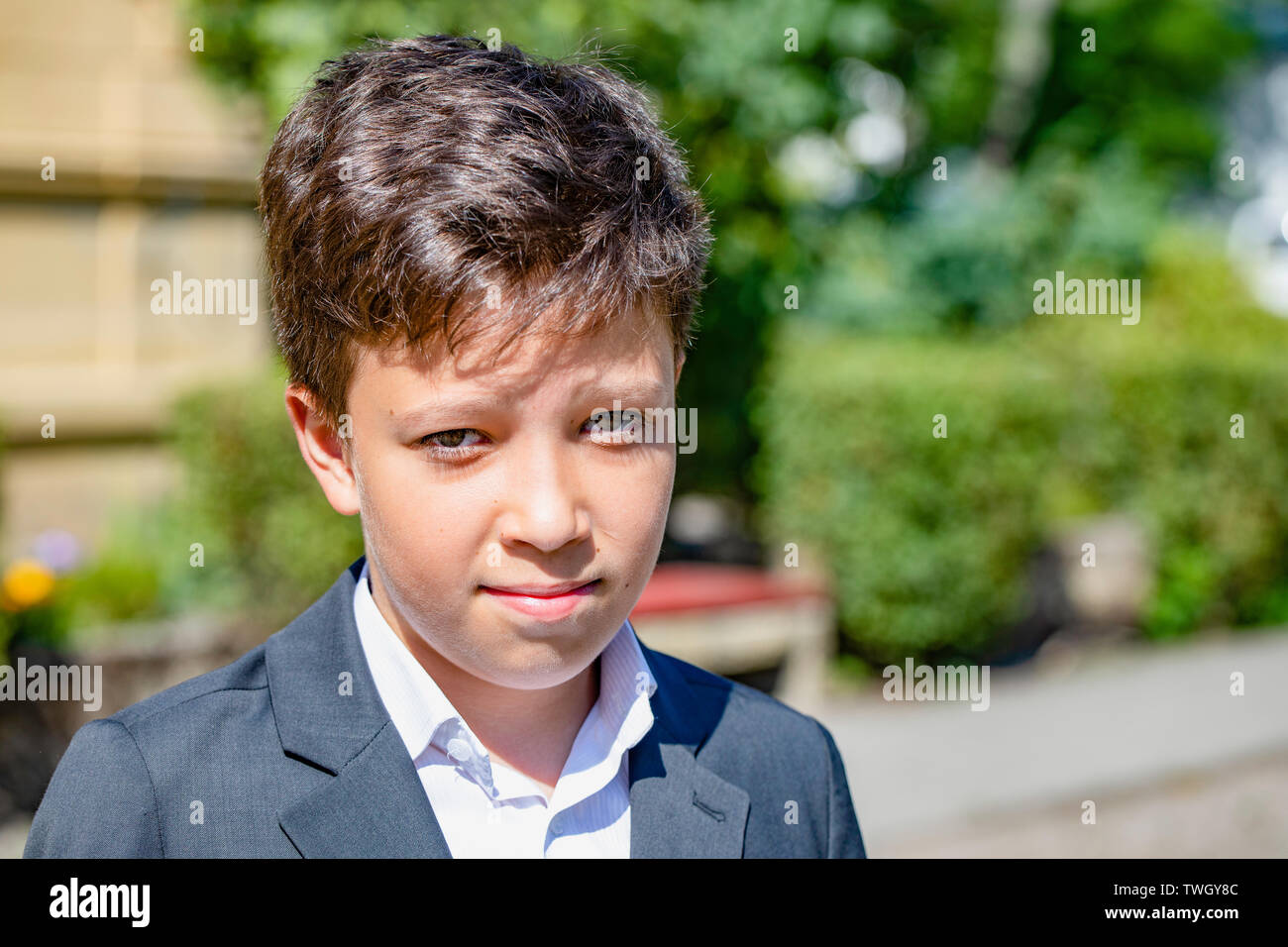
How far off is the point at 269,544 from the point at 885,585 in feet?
11.5

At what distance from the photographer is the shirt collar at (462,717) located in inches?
52.8

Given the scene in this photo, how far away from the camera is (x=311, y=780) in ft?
4.21

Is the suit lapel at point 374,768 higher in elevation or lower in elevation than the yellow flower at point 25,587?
higher

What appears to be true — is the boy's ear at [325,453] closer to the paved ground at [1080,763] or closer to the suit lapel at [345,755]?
the suit lapel at [345,755]

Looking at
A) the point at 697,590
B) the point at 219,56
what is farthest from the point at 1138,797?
the point at 219,56

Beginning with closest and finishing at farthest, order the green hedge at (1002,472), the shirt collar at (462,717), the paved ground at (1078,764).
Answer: the shirt collar at (462,717) → the paved ground at (1078,764) → the green hedge at (1002,472)

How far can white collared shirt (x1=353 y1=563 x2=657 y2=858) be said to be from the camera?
52.9 inches

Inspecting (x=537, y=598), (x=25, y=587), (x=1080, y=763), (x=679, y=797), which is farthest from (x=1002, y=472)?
(x=537, y=598)

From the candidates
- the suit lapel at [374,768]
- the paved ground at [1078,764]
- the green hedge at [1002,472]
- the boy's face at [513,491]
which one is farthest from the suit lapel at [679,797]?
the green hedge at [1002,472]

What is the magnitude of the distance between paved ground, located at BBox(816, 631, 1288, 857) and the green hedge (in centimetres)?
58

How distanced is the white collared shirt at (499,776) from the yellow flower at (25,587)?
3.87m

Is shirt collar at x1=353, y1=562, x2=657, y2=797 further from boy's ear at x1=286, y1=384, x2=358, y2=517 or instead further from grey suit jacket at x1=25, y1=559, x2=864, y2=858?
boy's ear at x1=286, y1=384, x2=358, y2=517

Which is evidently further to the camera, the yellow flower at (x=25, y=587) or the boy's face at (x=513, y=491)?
the yellow flower at (x=25, y=587)

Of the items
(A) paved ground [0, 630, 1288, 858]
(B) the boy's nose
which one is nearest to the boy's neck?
(B) the boy's nose
